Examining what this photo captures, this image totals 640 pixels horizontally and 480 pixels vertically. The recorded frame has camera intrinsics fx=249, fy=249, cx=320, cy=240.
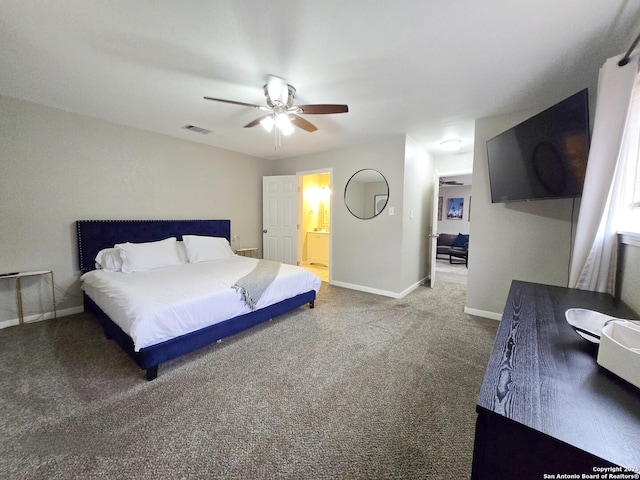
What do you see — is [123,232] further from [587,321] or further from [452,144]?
[452,144]

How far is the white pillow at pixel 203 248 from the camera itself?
3705mm

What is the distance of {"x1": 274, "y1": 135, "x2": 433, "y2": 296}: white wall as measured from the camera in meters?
3.88

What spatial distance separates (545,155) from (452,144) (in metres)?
2.02

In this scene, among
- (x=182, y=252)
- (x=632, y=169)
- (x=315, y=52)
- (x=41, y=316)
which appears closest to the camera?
(x=632, y=169)

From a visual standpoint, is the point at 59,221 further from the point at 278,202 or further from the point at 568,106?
the point at 568,106

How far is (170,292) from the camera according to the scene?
227cm

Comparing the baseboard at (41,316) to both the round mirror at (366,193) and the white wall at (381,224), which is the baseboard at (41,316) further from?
the round mirror at (366,193)

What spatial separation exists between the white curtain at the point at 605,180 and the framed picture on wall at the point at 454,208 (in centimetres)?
670

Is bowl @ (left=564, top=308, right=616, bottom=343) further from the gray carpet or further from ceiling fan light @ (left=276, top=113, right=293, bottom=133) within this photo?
ceiling fan light @ (left=276, top=113, right=293, bottom=133)

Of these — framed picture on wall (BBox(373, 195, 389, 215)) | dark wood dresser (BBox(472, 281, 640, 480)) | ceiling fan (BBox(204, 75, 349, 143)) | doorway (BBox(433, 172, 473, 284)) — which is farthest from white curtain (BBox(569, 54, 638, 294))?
doorway (BBox(433, 172, 473, 284))

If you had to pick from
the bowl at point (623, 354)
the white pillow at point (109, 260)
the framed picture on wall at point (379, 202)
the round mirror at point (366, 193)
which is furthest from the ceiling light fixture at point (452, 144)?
the white pillow at point (109, 260)

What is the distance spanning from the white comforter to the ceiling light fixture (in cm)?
307

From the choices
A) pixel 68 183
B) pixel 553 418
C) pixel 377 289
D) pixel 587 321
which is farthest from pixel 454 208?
pixel 68 183

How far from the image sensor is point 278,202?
16.7 feet
